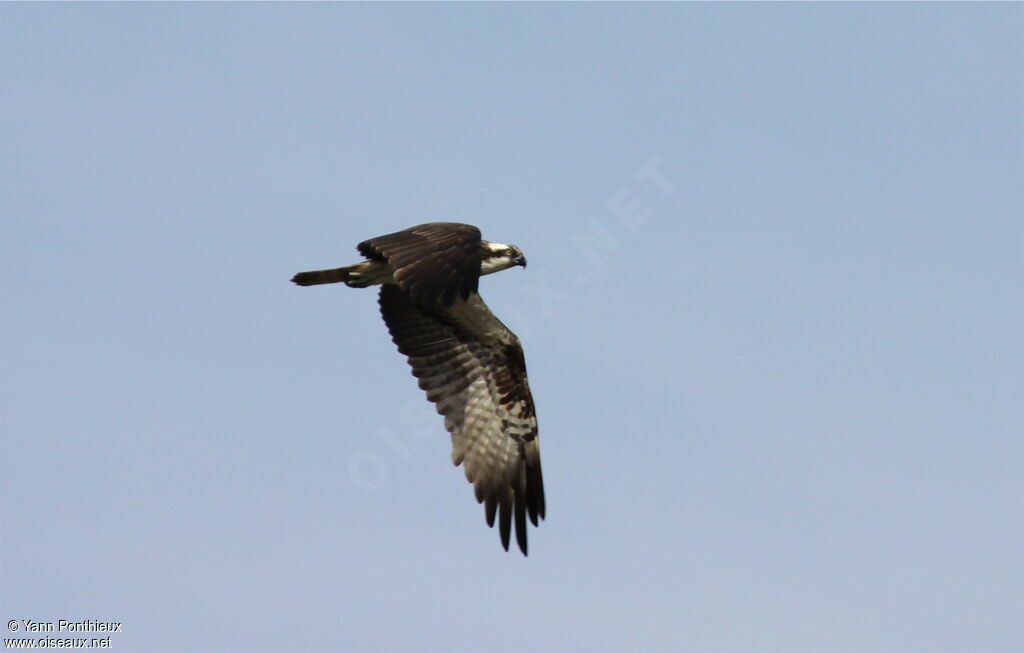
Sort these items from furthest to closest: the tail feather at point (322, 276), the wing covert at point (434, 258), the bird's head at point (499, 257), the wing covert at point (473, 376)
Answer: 1. the wing covert at point (473, 376)
2. the bird's head at point (499, 257)
3. the tail feather at point (322, 276)
4. the wing covert at point (434, 258)

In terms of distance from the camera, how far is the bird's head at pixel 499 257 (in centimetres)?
1569

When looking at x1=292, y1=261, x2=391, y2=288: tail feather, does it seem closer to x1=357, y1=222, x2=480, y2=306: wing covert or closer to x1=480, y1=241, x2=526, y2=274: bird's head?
x1=357, y1=222, x2=480, y2=306: wing covert

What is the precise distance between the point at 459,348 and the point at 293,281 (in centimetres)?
236

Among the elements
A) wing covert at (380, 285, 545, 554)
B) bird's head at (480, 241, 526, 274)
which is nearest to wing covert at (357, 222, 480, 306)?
bird's head at (480, 241, 526, 274)

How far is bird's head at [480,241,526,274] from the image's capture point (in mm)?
15688

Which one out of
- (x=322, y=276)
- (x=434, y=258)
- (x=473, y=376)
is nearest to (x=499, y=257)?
(x=473, y=376)

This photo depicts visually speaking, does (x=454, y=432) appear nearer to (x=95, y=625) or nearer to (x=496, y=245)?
(x=496, y=245)

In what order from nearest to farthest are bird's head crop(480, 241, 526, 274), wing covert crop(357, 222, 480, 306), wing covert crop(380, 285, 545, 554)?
wing covert crop(357, 222, 480, 306) < bird's head crop(480, 241, 526, 274) < wing covert crop(380, 285, 545, 554)

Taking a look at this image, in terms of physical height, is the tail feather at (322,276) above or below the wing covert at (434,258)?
above

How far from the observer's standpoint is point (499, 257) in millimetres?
15703

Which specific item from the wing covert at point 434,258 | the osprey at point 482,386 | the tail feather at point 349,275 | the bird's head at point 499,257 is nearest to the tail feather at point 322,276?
the tail feather at point 349,275

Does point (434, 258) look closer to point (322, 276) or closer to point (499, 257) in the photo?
point (322, 276)

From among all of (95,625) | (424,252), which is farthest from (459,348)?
(95,625)

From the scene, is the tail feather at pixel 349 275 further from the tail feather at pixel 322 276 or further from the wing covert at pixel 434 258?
the wing covert at pixel 434 258
